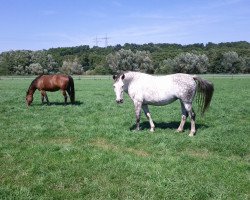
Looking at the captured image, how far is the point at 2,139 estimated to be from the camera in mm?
10461

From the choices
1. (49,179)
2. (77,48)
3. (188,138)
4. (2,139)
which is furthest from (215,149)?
(77,48)

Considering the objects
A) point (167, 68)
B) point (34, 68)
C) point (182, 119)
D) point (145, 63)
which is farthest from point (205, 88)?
point (34, 68)

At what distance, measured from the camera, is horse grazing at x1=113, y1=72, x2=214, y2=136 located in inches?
415

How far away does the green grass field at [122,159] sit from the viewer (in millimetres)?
6285

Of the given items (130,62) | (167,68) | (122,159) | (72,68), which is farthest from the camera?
(72,68)

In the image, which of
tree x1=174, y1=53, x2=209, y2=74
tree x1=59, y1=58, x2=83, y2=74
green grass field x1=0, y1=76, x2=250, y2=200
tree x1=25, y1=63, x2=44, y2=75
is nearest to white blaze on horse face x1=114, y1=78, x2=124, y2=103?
green grass field x1=0, y1=76, x2=250, y2=200

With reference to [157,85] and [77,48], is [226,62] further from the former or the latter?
[77,48]

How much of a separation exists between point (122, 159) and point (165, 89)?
145 inches

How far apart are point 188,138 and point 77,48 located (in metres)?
167

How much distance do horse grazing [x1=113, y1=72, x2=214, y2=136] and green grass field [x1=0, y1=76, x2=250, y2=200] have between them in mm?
1024

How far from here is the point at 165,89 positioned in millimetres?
10820

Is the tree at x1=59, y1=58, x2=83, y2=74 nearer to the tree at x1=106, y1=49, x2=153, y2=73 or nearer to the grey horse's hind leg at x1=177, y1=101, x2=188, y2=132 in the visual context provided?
the tree at x1=106, y1=49, x2=153, y2=73

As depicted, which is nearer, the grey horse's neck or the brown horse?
the grey horse's neck

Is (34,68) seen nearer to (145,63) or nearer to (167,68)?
(145,63)
